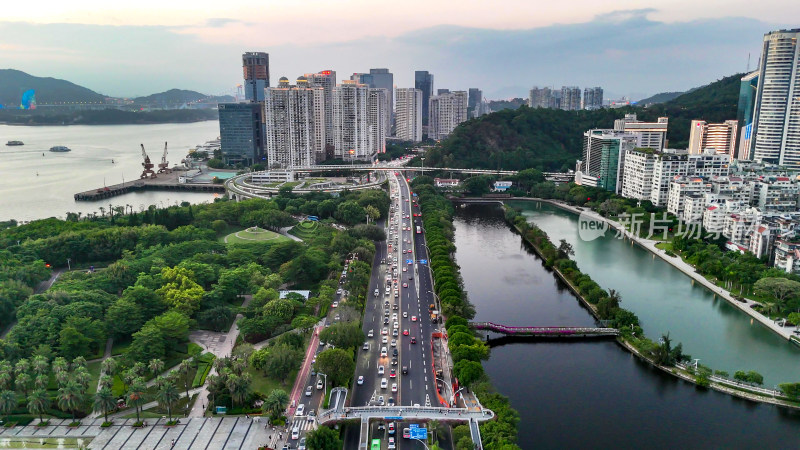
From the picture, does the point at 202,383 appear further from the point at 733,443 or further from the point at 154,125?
the point at 154,125

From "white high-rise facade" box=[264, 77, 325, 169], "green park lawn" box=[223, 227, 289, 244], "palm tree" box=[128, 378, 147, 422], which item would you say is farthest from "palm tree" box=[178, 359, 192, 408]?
"white high-rise facade" box=[264, 77, 325, 169]

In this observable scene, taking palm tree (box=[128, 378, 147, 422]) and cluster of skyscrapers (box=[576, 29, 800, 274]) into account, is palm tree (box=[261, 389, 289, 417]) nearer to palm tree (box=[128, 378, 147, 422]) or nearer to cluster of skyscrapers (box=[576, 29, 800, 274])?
palm tree (box=[128, 378, 147, 422])

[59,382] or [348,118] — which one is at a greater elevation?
[348,118]

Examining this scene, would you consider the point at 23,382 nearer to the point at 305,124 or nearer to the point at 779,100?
the point at 305,124

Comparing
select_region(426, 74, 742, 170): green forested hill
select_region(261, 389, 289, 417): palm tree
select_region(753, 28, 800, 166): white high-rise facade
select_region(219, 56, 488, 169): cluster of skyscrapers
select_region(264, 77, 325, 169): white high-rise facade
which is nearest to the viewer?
select_region(261, 389, 289, 417): palm tree

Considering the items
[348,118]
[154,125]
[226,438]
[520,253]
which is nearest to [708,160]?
[520,253]

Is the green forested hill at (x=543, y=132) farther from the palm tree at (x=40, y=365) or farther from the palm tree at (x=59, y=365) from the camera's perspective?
the palm tree at (x=40, y=365)
